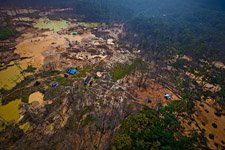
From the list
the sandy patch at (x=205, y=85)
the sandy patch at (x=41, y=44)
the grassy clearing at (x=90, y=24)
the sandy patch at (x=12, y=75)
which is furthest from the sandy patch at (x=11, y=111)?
the grassy clearing at (x=90, y=24)

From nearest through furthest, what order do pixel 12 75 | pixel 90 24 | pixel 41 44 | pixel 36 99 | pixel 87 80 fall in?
pixel 36 99 < pixel 87 80 < pixel 12 75 < pixel 41 44 < pixel 90 24

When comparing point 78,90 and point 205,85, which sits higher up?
point 78,90

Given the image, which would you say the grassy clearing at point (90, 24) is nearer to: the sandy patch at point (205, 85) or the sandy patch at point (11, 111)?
the sandy patch at point (205, 85)

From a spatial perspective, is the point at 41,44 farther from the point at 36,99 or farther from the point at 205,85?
the point at 205,85

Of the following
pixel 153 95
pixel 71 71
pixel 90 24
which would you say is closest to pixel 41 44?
pixel 71 71

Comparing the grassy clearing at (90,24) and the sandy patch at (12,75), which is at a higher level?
the grassy clearing at (90,24)

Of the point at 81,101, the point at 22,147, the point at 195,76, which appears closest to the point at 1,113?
the point at 22,147

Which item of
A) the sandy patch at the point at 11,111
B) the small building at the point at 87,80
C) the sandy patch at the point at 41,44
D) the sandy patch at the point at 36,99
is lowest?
the sandy patch at the point at 11,111

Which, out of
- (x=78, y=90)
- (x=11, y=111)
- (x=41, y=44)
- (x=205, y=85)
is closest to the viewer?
(x=11, y=111)

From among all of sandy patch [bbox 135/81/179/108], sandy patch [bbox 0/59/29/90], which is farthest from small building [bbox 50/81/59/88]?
sandy patch [bbox 135/81/179/108]

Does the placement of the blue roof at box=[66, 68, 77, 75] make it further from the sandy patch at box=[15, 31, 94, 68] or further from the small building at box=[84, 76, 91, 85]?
the sandy patch at box=[15, 31, 94, 68]

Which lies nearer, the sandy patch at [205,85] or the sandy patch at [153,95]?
the sandy patch at [153,95]
